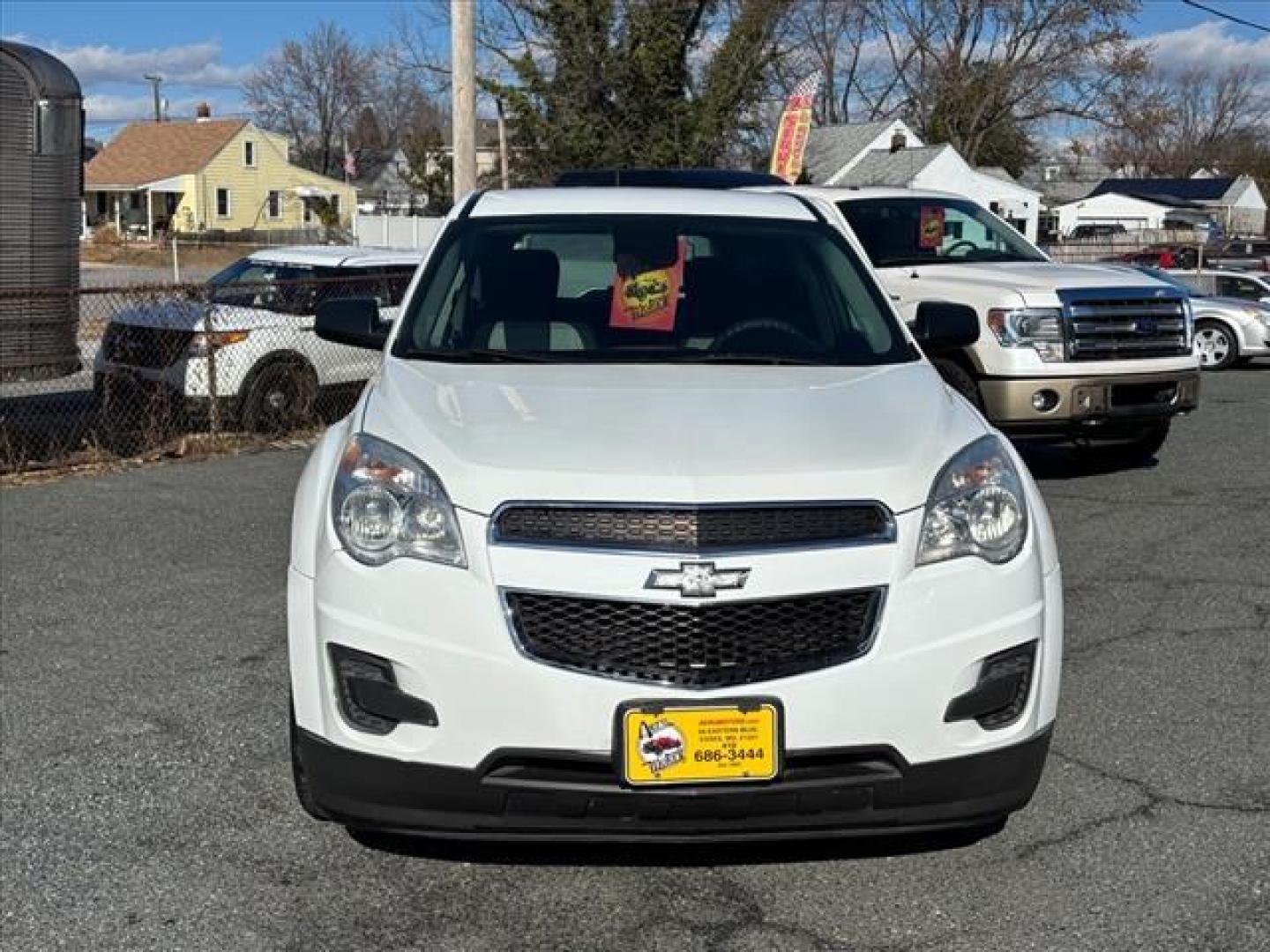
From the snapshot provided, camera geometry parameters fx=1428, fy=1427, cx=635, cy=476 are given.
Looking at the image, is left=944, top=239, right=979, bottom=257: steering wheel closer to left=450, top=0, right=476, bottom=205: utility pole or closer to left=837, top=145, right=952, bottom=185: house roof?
left=450, top=0, right=476, bottom=205: utility pole

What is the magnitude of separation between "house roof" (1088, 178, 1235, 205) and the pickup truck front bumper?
229 ft

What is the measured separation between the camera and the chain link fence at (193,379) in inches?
431

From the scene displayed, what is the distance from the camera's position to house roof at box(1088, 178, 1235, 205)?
76.4m

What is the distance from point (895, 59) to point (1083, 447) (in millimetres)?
54250

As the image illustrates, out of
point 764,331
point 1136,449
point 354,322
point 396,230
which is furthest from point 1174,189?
point 354,322

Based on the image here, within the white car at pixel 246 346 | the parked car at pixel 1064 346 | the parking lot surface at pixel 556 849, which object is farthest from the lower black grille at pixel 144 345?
the parked car at pixel 1064 346

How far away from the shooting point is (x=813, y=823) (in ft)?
10.5

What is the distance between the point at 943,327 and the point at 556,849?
236 centimetres

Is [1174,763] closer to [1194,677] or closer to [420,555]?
[1194,677]

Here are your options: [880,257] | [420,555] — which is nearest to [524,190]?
[420,555]

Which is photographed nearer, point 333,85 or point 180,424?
point 180,424

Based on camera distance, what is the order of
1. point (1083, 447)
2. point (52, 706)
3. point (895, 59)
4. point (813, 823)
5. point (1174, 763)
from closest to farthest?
1. point (813, 823)
2. point (1174, 763)
3. point (52, 706)
4. point (1083, 447)
5. point (895, 59)

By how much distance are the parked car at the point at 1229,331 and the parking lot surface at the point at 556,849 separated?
12.6 metres

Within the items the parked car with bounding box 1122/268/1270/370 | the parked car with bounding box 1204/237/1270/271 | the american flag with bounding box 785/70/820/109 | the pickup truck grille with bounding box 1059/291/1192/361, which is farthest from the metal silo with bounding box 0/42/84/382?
the parked car with bounding box 1204/237/1270/271
